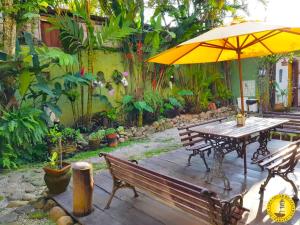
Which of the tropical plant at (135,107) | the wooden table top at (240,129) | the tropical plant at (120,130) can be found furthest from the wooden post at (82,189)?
the tropical plant at (135,107)

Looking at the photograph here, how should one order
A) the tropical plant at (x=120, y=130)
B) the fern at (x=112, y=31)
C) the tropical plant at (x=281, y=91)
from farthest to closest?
the tropical plant at (x=281, y=91)
the tropical plant at (x=120, y=130)
the fern at (x=112, y=31)

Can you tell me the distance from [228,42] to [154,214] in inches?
130

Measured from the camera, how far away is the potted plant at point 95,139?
647 cm

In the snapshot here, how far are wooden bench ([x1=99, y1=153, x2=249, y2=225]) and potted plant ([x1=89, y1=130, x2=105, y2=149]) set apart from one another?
367cm

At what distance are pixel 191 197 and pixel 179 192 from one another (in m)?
0.13

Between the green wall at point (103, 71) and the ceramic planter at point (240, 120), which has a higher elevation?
the green wall at point (103, 71)

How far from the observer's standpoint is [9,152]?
16.5 ft

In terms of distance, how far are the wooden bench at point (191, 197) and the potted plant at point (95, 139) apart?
3672 mm

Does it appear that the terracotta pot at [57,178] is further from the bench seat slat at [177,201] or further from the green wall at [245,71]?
the green wall at [245,71]

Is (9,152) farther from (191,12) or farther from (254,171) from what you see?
(191,12)

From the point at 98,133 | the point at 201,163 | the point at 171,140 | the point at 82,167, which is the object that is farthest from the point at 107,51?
the point at 82,167

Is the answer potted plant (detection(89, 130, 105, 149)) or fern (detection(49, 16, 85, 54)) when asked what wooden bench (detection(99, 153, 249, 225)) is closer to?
potted plant (detection(89, 130, 105, 149))

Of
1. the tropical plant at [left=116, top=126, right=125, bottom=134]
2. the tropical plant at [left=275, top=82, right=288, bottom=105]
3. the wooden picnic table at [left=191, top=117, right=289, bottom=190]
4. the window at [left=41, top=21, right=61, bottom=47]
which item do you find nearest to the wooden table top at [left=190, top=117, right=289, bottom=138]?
the wooden picnic table at [left=191, top=117, right=289, bottom=190]

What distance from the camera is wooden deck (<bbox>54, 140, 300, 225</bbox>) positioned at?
9.64ft
